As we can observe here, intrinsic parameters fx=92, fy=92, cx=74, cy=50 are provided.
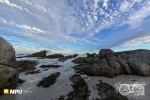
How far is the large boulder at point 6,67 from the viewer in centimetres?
940

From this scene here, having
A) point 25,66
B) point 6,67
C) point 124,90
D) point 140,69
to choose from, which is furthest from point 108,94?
point 25,66

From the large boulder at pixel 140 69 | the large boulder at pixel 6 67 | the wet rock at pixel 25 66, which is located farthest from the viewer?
the wet rock at pixel 25 66

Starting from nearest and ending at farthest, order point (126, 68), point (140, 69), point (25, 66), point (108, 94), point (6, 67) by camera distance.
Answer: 1. point (108, 94)
2. point (6, 67)
3. point (140, 69)
4. point (126, 68)
5. point (25, 66)

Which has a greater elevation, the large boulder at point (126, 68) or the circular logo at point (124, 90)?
the large boulder at point (126, 68)

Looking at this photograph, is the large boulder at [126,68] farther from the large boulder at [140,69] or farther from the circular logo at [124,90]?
the circular logo at [124,90]

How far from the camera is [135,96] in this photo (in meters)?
8.95

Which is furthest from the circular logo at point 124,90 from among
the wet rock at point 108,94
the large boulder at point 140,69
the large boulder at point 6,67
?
the large boulder at point 6,67

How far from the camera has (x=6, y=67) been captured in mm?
9773

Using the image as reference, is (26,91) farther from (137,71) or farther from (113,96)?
(137,71)

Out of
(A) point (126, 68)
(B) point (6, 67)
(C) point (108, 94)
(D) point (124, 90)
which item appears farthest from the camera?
(A) point (126, 68)

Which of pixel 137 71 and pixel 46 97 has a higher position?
pixel 137 71

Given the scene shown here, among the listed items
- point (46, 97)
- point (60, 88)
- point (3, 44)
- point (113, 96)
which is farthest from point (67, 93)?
point (3, 44)

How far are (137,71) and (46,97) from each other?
14534mm

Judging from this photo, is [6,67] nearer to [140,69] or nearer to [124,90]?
[124,90]
